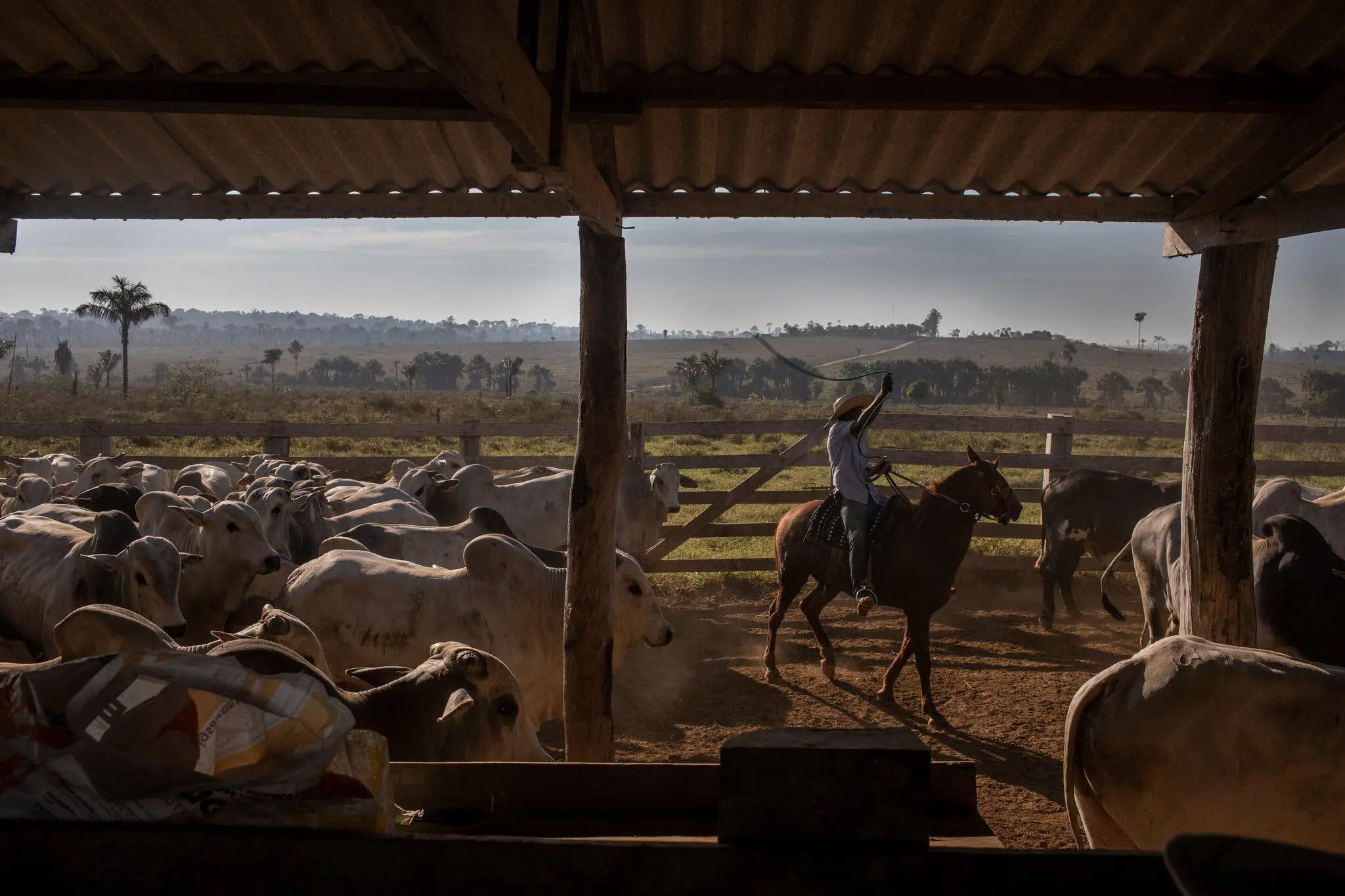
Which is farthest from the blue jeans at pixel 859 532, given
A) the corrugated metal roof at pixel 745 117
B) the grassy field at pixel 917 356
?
the grassy field at pixel 917 356

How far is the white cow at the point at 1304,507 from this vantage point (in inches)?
347

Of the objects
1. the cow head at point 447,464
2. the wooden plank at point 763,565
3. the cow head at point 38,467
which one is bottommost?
the wooden plank at point 763,565

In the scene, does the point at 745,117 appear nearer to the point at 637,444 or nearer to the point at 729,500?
the point at 729,500

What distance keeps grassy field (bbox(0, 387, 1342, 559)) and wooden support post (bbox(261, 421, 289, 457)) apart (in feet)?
19.8

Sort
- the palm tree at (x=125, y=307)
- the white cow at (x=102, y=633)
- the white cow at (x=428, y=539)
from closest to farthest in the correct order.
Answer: the white cow at (x=102, y=633)
the white cow at (x=428, y=539)
the palm tree at (x=125, y=307)

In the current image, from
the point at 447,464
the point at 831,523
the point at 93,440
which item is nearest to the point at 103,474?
the point at 93,440

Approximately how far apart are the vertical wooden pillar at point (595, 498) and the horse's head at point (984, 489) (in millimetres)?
4463

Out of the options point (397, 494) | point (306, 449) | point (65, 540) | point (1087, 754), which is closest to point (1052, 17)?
point (1087, 754)

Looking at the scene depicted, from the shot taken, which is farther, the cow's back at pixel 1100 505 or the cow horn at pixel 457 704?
the cow's back at pixel 1100 505

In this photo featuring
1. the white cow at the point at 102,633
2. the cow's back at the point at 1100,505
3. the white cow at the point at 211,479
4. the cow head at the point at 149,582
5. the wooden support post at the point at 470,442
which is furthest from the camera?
the wooden support post at the point at 470,442

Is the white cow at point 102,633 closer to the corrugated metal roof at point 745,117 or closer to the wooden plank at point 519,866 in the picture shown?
the wooden plank at point 519,866

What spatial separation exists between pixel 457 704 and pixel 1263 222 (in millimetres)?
4300

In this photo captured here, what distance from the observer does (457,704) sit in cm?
377

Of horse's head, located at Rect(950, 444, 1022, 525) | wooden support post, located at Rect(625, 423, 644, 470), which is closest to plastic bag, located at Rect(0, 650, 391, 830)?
horse's head, located at Rect(950, 444, 1022, 525)
